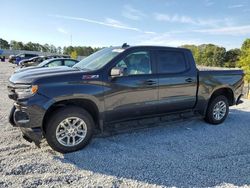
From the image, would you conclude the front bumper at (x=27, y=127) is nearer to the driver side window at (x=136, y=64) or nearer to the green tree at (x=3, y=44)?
the driver side window at (x=136, y=64)

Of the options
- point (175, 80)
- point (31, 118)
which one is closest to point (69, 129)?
point (31, 118)

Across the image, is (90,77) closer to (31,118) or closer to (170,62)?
(31,118)

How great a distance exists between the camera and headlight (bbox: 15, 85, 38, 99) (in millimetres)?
4152

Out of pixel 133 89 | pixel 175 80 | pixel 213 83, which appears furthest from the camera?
pixel 213 83

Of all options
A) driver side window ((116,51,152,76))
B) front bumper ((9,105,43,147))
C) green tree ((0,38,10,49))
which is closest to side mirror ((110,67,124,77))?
driver side window ((116,51,152,76))

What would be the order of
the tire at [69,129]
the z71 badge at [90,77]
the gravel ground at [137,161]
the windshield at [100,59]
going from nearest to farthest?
the gravel ground at [137,161] → the tire at [69,129] → the z71 badge at [90,77] → the windshield at [100,59]

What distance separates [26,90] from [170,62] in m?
3.08

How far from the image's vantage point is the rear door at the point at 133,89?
484 cm

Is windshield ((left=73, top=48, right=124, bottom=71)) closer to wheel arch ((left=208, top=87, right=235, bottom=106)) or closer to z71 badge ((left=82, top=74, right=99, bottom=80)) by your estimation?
z71 badge ((left=82, top=74, right=99, bottom=80))

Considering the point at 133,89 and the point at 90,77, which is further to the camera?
the point at 133,89

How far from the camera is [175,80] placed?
18.4ft

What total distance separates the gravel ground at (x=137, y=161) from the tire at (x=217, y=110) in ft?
2.23

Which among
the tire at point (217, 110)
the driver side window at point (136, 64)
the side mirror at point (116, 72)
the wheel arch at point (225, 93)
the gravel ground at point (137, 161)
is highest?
the driver side window at point (136, 64)

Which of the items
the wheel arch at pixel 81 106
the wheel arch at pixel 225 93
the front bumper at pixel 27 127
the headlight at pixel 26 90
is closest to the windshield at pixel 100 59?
the wheel arch at pixel 81 106
